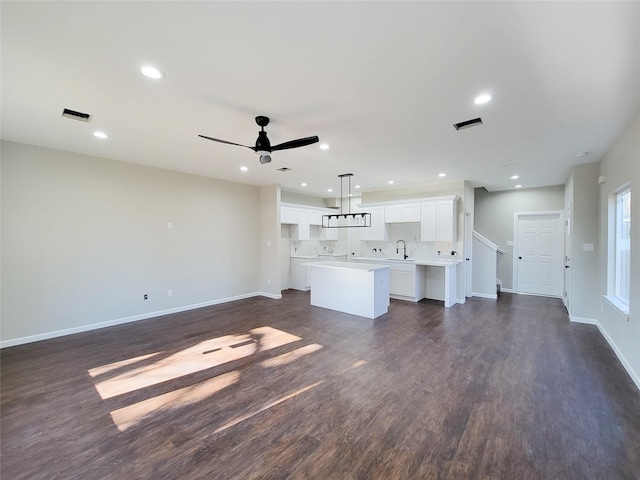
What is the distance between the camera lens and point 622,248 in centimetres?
368

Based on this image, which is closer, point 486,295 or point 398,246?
point 486,295

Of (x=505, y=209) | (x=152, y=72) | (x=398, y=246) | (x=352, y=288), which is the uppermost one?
(x=152, y=72)

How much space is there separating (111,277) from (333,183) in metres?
4.76

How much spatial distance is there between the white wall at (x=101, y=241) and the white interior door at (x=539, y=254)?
24.0 feet

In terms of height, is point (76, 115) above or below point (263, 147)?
above

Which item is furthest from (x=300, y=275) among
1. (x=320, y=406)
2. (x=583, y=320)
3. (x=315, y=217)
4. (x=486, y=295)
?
(x=583, y=320)

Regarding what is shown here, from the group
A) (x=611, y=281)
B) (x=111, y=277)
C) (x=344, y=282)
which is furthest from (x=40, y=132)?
(x=611, y=281)

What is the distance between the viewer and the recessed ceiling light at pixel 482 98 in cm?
245

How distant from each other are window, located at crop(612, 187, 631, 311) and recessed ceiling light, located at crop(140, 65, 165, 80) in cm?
522

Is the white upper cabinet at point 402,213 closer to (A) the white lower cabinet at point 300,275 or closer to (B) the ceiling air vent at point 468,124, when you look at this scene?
(A) the white lower cabinet at point 300,275

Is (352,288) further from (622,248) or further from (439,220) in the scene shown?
(622,248)

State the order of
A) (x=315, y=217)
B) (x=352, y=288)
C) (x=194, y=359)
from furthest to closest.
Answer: (x=315, y=217) → (x=352, y=288) → (x=194, y=359)

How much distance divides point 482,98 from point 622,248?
10.3 ft

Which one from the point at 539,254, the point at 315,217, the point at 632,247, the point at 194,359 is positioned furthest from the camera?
the point at 315,217
